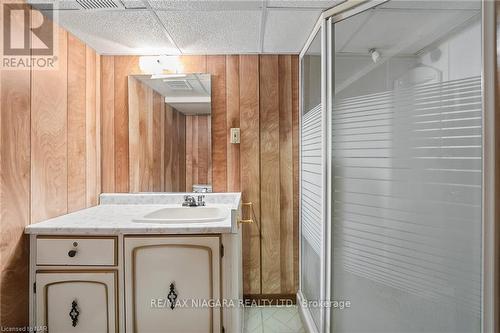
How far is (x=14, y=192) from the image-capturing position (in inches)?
54.6

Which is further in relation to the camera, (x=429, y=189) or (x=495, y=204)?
(x=429, y=189)

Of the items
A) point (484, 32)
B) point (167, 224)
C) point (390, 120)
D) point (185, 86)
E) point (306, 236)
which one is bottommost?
point (306, 236)

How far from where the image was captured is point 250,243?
2281 millimetres

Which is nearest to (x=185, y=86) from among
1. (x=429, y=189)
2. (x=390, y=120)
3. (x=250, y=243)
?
(x=250, y=243)

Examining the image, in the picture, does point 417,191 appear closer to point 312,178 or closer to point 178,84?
point 312,178

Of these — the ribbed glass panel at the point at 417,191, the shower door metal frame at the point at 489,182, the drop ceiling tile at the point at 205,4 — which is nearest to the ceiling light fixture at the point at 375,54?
the ribbed glass panel at the point at 417,191

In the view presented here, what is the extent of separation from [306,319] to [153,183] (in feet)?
4.95

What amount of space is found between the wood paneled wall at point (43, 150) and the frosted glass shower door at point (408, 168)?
5.33 feet

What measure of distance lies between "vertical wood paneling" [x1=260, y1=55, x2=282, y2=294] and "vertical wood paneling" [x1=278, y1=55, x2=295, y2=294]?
32 mm

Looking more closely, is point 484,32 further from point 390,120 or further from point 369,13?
point 369,13

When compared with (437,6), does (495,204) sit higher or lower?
lower

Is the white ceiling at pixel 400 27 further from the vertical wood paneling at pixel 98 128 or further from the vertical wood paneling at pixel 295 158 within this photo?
the vertical wood paneling at pixel 98 128

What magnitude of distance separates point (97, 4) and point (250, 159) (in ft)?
4.54

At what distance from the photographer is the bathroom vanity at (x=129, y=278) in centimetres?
141
